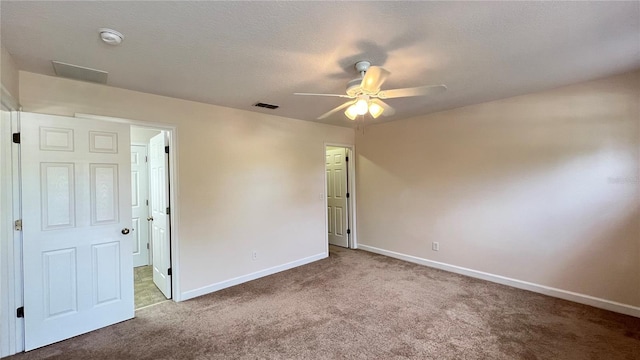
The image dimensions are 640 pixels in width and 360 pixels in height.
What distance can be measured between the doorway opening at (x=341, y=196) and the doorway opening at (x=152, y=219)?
2.77 metres

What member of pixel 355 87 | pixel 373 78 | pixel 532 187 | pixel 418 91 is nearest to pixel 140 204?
pixel 355 87

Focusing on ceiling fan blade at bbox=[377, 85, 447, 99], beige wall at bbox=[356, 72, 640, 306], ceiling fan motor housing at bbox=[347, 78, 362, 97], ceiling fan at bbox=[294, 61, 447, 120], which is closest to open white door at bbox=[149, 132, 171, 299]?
ceiling fan at bbox=[294, 61, 447, 120]

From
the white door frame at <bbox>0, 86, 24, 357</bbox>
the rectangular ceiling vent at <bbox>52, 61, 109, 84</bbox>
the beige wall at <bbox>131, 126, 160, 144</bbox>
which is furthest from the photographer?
the beige wall at <bbox>131, 126, 160, 144</bbox>

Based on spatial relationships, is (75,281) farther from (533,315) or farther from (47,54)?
(533,315)

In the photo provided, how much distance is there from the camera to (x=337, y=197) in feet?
18.4

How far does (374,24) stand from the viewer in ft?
5.68

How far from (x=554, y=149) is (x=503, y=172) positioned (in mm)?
563

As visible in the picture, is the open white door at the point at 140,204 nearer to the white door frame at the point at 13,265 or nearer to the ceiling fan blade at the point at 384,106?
the white door frame at the point at 13,265

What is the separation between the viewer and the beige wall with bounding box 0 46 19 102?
6.28ft

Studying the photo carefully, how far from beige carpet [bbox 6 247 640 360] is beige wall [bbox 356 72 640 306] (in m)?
0.41

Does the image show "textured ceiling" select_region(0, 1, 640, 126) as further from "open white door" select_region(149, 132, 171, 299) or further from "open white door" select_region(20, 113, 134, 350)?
"open white door" select_region(149, 132, 171, 299)

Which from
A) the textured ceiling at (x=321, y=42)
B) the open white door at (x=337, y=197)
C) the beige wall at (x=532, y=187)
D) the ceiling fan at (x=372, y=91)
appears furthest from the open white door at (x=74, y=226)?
the beige wall at (x=532, y=187)

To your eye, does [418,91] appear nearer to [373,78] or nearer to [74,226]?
[373,78]

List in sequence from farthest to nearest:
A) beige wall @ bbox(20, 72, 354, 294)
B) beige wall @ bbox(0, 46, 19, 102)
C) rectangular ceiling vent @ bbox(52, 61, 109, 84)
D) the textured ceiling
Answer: beige wall @ bbox(20, 72, 354, 294), rectangular ceiling vent @ bbox(52, 61, 109, 84), beige wall @ bbox(0, 46, 19, 102), the textured ceiling
